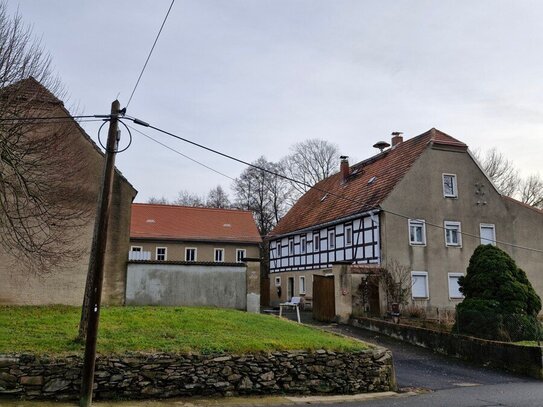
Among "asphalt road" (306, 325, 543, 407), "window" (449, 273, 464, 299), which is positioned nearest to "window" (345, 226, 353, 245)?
"window" (449, 273, 464, 299)

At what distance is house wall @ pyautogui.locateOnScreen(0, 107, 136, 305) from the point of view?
1667 centimetres

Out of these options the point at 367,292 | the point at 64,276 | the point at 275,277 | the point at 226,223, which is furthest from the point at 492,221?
the point at 64,276

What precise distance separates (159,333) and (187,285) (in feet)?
22.5

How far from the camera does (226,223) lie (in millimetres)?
39719

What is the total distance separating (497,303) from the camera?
17125 mm

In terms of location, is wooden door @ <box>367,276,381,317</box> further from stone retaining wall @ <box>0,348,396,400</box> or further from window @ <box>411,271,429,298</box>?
stone retaining wall @ <box>0,348,396,400</box>

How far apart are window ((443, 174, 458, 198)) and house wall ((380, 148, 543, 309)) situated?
0.24m

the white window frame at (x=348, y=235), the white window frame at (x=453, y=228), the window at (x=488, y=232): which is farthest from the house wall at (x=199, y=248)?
the window at (x=488, y=232)

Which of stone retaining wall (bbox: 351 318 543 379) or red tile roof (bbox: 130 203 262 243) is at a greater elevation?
red tile roof (bbox: 130 203 262 243)

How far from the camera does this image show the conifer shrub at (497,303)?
16.5 metres

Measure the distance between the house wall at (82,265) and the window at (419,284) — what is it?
569 inches

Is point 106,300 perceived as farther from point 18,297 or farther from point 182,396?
point 182,396

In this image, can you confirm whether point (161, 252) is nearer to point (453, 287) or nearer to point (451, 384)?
point (453, 287)

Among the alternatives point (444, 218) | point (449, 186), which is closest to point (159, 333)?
point (444, 218)
